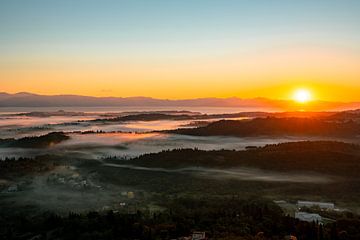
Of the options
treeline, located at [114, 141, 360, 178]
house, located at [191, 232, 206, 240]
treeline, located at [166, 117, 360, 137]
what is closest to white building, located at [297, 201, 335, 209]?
house, located at [191, 232, 206, 240]

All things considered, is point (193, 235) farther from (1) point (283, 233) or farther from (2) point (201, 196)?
(2) point (201, 196)

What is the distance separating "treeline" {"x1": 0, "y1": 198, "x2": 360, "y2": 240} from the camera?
1933cm

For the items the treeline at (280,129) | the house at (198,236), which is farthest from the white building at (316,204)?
the treeline at (280,129)

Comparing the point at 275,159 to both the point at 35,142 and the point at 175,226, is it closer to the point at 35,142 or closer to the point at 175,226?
the point at 175,226

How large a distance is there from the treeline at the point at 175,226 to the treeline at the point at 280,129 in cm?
5112

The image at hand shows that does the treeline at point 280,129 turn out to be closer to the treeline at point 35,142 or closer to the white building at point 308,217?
the treeline at point 35,142

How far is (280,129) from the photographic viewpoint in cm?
7594

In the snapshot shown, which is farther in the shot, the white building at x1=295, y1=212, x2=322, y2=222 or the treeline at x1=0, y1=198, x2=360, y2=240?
the white building at x1=295, y1=212, x2=322, y2=222

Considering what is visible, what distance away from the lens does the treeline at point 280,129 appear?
7256 centimetres

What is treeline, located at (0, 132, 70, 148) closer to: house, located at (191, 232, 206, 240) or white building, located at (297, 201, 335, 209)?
white building, located at (297, 201, 335, 209)

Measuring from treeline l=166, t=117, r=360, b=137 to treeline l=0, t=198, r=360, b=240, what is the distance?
51.1 m

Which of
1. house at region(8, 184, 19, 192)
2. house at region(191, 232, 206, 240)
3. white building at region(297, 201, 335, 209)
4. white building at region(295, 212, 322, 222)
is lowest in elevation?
house at region(8, 184, 19, 192)

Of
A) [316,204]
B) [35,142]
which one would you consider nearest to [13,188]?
[316,204]

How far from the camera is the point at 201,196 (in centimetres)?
2845
